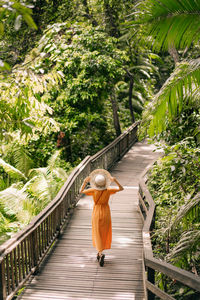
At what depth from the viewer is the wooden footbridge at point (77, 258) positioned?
210 inches

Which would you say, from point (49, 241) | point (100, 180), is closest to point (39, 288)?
point (49, 241)

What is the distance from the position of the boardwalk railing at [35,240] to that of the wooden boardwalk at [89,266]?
0.72ft

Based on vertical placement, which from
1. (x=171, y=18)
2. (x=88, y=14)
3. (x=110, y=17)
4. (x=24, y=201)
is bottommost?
(x=24, y=201)

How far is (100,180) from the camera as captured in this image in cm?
658

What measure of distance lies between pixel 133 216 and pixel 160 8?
6498 mm

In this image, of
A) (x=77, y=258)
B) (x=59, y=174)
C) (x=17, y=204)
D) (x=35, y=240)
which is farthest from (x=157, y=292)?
(x=59, y=174)

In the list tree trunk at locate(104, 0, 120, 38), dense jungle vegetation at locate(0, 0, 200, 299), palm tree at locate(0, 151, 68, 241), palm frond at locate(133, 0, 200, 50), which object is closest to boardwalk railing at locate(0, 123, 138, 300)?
palm tree at locate(0, 151, 68, 241)

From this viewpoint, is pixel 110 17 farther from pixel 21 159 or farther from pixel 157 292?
pixel 157 292

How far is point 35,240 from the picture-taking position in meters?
6.42

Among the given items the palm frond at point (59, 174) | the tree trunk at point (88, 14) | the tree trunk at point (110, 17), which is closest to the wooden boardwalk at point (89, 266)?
the palm frond at point (59, 174)

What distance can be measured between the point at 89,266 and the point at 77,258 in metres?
0.40

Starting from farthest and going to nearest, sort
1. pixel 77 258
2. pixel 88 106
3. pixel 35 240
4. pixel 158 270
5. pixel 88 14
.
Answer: pixel 88 14 < pixel 88 106 < pixel 77 258 < pixel 35 240 < pixel 158 270

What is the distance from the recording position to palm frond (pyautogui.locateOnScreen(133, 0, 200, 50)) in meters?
3.42

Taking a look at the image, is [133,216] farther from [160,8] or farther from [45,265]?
[160,8]
